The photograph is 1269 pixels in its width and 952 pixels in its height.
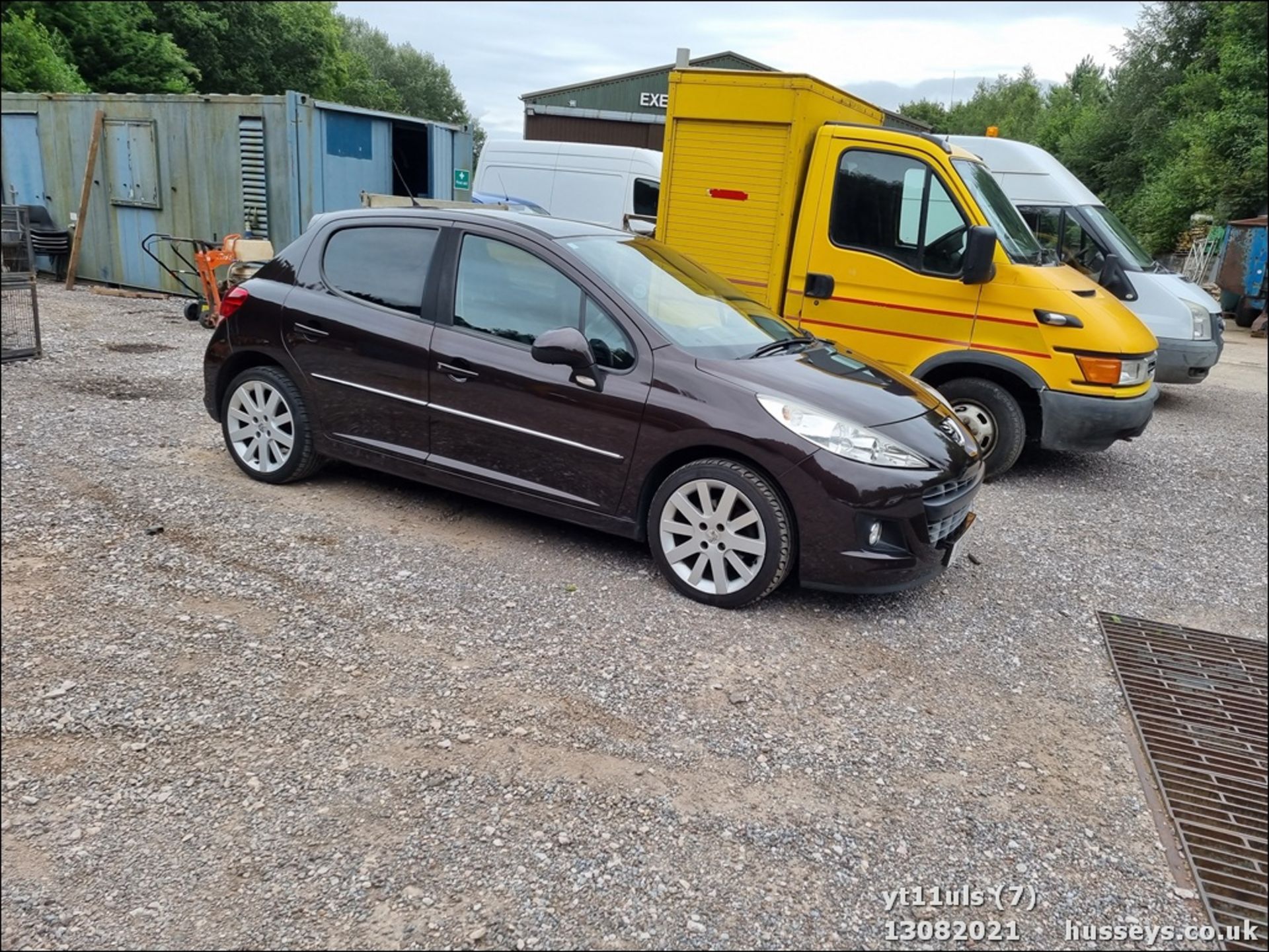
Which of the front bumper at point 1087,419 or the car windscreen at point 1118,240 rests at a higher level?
the car windscreen at point 1118,240

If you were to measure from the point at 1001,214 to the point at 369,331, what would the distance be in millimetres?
4440

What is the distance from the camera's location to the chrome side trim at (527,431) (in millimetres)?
4391

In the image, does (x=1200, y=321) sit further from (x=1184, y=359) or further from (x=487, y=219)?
(x=487, y=219)

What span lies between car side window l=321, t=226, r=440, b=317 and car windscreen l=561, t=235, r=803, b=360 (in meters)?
0.81

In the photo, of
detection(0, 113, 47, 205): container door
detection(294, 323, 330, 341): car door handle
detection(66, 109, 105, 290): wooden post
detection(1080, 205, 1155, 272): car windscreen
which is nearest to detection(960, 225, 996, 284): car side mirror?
detection(1080, 205, 1155, 272): car windscreen

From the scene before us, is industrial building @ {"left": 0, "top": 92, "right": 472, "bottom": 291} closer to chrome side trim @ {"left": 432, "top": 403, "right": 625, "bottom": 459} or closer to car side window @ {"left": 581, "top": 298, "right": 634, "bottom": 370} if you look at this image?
chrome side trim @ {"left": 432, "top": 403, "right": 625, "bottom": 459}

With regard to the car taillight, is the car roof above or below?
above

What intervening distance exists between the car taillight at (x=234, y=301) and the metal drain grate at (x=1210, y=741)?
192 inches

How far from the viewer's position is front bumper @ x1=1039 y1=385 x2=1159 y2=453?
6242mm

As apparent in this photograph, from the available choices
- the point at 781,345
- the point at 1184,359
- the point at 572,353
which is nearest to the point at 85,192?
the point at 572,353

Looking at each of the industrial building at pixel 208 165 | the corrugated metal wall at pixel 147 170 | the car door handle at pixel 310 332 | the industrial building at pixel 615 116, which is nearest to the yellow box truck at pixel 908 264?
the car door handle at pixel 310 332

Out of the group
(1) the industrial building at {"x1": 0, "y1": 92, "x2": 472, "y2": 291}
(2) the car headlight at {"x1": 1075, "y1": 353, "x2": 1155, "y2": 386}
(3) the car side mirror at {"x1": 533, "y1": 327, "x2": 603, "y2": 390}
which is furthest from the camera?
(1) the industrial building at {"x1": 0, "y1": 92, "x2": 472, "y2": 291}

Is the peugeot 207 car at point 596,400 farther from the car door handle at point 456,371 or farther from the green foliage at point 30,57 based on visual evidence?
the green foliage at point 30,57

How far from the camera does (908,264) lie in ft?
21.2
